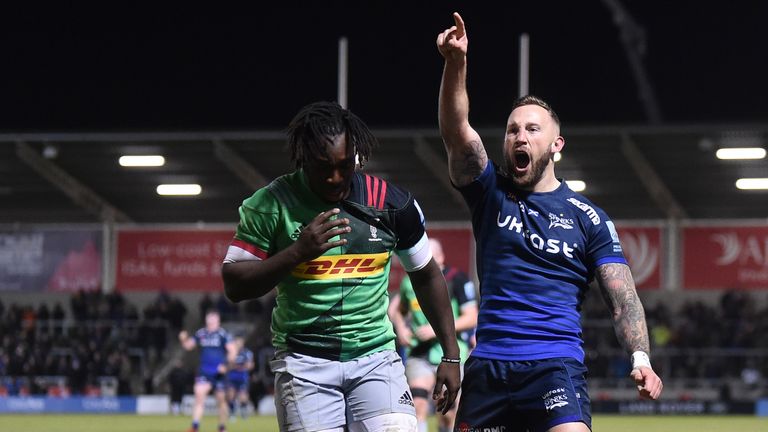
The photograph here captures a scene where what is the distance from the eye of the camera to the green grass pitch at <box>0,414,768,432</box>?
79.2 feet

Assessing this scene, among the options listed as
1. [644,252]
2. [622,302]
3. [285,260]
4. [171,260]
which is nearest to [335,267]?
[285,260]

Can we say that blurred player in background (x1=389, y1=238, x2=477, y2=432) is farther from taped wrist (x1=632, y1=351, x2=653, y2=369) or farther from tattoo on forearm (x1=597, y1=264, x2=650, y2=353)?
taped wrist (x1=632, y1=351, x2=653, y2=369)

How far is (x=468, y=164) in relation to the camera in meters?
6.77

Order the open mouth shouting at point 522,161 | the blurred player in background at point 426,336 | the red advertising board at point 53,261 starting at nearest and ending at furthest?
the open mouth shouting at point 522,161
the blurred player in background at point 426,336
the red advertising board at point 53,261

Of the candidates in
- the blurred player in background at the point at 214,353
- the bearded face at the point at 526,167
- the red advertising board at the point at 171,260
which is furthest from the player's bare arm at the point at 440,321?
the red advertising board at the point at 171,260

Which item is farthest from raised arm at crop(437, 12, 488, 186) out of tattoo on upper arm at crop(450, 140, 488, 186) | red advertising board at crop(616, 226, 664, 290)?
red advertising board at crop(616, 226, 664, 290)

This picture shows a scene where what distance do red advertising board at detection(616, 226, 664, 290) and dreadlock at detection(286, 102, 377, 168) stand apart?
96.7 ft

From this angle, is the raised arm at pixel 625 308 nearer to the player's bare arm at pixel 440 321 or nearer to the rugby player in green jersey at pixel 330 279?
the player's bare arm at pixel 440 321

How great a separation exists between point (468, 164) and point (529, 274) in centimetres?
66

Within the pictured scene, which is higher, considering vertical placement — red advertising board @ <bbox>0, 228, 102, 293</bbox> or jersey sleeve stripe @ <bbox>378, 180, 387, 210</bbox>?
red advertising board @ <bbox>0, 228, 102, 293</bbox>

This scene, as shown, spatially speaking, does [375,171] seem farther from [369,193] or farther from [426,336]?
[369,193]

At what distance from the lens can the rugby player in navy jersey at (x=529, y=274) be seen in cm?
639

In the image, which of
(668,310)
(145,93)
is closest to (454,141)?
(668,310)

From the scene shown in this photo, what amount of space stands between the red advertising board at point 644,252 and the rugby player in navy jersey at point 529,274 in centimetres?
2884
